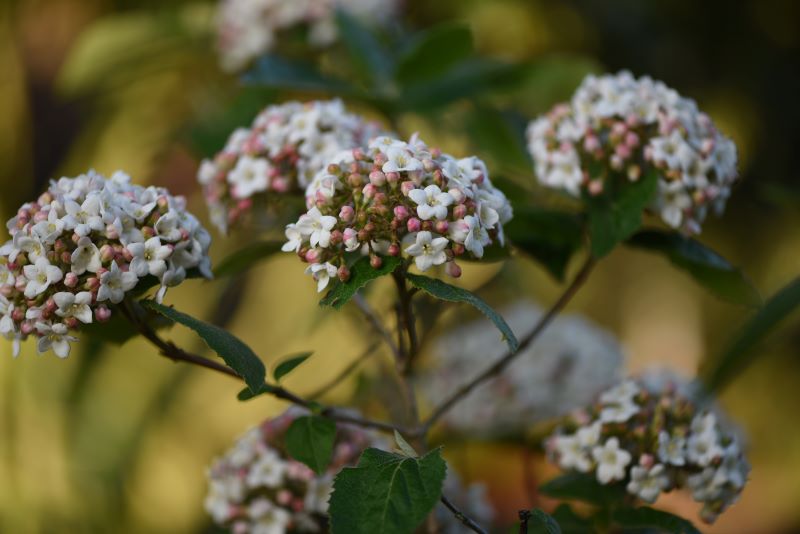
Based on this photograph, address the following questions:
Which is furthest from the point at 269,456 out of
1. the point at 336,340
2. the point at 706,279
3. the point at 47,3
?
the point at 47,3

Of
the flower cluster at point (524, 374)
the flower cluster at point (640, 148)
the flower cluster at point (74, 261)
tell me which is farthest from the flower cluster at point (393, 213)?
the flower cluster at point (524, 374)

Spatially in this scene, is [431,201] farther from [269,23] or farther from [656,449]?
[269,23]

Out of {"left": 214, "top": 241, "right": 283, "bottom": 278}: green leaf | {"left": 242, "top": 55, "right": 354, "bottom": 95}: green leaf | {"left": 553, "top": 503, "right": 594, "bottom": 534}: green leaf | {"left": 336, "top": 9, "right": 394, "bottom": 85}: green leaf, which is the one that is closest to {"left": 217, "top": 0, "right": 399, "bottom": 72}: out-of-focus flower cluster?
{"left": 336, "top": 9, "right": 394, "bottom": 85}: green leaf

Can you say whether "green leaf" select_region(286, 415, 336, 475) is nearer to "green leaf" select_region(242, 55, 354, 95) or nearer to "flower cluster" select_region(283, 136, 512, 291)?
"flower cluster" select_region(283, 136, 512, 291)

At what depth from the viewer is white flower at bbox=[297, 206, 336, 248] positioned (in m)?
0.71

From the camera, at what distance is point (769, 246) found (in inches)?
129

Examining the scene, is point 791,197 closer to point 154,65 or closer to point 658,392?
point 658,392

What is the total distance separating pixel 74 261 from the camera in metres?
0.71

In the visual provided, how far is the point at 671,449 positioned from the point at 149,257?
505mm

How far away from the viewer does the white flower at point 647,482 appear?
84 centimetres

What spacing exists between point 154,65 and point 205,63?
21 centimetres

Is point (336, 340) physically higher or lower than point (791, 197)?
lower

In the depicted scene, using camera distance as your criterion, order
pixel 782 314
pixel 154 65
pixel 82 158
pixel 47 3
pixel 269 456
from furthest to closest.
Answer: pixel 47 3
pixel 82 158
pixel 154 65
pixel 269 456
pixel 782 314

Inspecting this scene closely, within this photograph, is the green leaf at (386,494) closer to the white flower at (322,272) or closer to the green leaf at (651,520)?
the white flower at (322,272)
